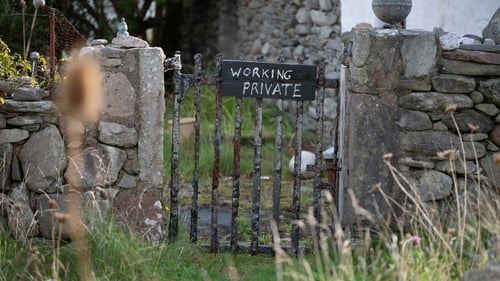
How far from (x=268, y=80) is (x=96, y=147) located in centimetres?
124

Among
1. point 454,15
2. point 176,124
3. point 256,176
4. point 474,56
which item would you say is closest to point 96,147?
point 176,124

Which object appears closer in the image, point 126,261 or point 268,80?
point 126,261

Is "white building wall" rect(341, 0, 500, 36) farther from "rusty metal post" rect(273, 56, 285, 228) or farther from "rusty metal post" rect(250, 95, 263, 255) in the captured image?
"rusty metal post" rect(250, 95, 263, 255)

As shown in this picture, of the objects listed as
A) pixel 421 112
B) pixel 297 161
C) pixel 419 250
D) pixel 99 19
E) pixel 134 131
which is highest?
pixel 99 19

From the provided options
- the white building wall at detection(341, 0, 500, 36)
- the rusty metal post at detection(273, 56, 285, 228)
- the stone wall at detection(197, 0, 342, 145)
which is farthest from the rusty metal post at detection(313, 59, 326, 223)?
the stone wall at detection(197, 0, 342, 145)

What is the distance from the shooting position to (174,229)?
6352 mm

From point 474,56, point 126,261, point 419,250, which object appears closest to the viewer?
point 419,250

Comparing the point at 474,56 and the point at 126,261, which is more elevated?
the point at 474,56

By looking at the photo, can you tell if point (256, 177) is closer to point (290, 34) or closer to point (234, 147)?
point (234, 147)

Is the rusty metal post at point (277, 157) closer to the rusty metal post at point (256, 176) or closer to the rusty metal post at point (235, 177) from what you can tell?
the rusty metal post at point (256, 176)

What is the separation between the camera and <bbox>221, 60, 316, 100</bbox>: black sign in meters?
6.30

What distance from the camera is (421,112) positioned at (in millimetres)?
6258

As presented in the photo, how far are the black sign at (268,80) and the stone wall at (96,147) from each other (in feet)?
1.71

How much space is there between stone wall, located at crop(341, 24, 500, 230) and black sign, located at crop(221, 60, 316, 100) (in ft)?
1.02
